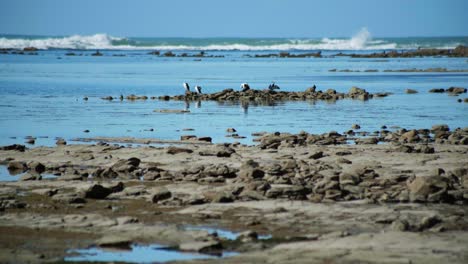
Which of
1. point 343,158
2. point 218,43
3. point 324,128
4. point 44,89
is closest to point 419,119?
point 324,128

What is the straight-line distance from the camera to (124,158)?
19.4 m

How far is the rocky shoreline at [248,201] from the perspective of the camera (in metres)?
11.3

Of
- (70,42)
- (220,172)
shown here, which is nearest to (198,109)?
(220,172)

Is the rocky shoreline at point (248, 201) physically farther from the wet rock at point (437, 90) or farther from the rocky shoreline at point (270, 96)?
the wet rock at point (437, 90)

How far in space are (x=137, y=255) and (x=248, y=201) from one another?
3452 mm

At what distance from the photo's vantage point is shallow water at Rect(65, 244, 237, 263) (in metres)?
10.8

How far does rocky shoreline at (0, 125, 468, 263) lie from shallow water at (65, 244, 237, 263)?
0.19 metres

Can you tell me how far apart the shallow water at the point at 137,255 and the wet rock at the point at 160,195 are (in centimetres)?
296

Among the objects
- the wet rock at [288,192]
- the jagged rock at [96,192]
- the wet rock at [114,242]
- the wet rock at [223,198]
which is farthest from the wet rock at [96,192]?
the wet rock at [114,242]

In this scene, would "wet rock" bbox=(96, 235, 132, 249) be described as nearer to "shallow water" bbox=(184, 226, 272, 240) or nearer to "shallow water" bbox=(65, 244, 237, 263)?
"shallow water" bbox=(65, 244, 237, 263)

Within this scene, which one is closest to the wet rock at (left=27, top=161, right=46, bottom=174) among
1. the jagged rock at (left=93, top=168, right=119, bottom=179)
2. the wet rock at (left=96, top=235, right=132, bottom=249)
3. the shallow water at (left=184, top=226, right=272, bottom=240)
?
the jagged rock at (left=93, top=168, right=119, bottom=179)

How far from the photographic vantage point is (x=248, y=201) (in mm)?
14219

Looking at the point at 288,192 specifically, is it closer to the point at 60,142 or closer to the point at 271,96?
the point at 60,142

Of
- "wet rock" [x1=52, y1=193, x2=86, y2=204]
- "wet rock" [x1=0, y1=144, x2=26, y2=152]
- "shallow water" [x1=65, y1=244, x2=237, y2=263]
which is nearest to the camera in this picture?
"shallow water" [x1=65, y1=244, x2=237, y2=263]
